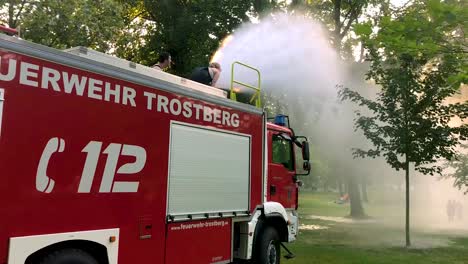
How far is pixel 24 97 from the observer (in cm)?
417

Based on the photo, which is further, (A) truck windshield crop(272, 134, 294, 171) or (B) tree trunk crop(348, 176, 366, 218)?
(B) tree trunk crop(348, 176, 366, 218)

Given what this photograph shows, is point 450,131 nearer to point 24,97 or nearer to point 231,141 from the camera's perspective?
point 231,141

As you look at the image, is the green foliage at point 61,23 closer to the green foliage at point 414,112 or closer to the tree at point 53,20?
the tree at point 53,20

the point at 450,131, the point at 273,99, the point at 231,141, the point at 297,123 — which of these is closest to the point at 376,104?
the point at 450,131

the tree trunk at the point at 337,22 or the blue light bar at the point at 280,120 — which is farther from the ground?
the tree trunk at the point at 337,22

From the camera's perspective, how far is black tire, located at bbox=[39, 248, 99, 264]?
433 cm

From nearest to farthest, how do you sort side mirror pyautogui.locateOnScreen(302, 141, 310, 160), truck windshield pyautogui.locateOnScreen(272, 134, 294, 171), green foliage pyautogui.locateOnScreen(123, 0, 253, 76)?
truck windshield pyautogui.locateOnScreen(272, 134, 294, 171)
side mirror pyautogui.locateOnScreen(302, 141, 310, 160)
green foliage pyautogui.locateOnScreen(123, 0, 253, 76)

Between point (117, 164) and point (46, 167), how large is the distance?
816 millimetres

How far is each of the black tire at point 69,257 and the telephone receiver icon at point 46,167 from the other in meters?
0.60

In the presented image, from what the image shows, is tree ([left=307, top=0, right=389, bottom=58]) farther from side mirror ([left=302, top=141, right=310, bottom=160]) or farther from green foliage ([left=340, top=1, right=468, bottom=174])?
side mirror ([left=302, top=141, right=310, bottom=160])

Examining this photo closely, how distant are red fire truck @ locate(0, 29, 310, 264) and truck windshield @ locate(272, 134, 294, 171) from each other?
103 centimetres

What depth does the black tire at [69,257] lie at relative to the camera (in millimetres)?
4332

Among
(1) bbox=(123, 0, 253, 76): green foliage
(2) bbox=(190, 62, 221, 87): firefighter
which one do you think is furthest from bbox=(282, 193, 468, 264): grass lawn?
(1) bbox=(123, 0, 253, 76): green foliage

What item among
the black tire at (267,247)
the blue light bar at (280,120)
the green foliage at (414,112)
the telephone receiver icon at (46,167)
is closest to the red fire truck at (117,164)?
the telephone receiver icon at (46,167)
